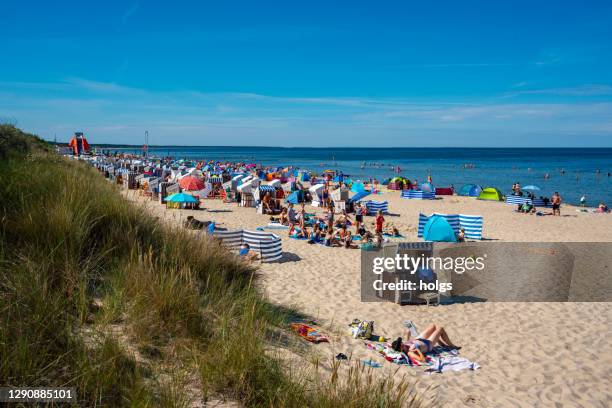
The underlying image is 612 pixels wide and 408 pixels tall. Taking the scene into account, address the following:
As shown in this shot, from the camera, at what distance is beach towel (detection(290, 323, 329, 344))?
466cm

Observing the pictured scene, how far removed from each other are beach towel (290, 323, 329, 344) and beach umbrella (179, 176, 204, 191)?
55.2 feet

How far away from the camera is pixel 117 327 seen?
2.96m

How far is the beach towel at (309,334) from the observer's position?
4.66 metres

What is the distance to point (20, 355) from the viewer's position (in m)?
2.07

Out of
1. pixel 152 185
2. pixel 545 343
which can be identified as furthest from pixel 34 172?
pixel 152 185

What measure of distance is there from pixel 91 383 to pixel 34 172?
3761mm

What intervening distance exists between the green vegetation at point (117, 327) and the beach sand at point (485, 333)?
1380 millimetres

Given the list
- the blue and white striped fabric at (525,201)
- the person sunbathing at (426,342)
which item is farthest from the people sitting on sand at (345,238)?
the blue and white striped fabric at (525,201)

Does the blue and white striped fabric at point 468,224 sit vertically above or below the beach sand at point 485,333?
above

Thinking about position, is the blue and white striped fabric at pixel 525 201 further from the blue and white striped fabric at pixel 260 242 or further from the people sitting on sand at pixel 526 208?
the blue and white striped fabric at pixel 260 242

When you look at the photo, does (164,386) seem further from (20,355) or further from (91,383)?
(20,355)

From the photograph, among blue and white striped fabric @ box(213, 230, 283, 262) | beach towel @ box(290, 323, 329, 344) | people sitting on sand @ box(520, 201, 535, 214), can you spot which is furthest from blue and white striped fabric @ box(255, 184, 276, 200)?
beach towel @ box(290, 323, 329, 344)

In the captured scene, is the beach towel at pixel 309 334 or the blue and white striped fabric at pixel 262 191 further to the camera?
the blue and white striped fabric at pixel 262 191

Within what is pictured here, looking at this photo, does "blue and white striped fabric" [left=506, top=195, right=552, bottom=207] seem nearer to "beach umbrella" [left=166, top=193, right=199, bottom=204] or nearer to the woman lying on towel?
"beach umbrella" [left=166, top=193, right=199, bottom=204]
